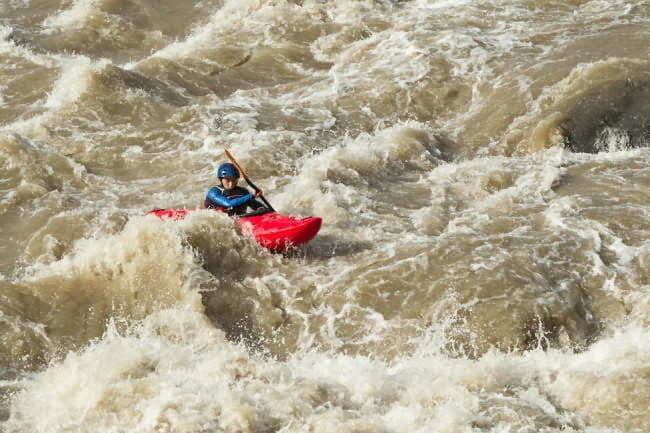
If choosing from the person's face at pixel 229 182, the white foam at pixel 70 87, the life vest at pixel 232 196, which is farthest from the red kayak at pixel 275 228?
the white foam at pixel 70 87

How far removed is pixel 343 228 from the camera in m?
9.05

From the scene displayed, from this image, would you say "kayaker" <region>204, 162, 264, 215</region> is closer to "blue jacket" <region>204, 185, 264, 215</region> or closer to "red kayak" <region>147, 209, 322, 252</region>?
"blue jacket" <region>204, 185, 264, 215</region>

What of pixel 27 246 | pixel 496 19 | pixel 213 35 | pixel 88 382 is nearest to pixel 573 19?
pixel 496 19

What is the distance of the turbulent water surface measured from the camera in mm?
6250

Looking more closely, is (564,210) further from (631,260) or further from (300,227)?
(300,227)

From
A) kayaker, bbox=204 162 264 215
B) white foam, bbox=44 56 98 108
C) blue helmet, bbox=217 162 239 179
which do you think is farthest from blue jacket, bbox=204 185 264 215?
white foam, bbox=44 56 98 108

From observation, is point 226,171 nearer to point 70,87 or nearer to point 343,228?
point 343,228

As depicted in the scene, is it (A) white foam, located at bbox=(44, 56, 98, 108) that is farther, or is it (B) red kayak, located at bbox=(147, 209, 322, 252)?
(A) white foam, located at bbox=(44, 56, 98, 108)

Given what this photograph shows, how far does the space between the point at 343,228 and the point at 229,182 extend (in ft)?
4.15

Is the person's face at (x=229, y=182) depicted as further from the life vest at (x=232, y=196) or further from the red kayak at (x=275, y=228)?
the red kayak at (x=275, y=228)

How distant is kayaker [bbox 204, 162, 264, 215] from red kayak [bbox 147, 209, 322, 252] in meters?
0.16

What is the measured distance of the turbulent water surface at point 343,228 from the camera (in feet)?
20.5

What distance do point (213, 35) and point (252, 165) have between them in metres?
5.44

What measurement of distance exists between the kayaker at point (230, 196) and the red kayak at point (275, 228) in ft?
0.53
